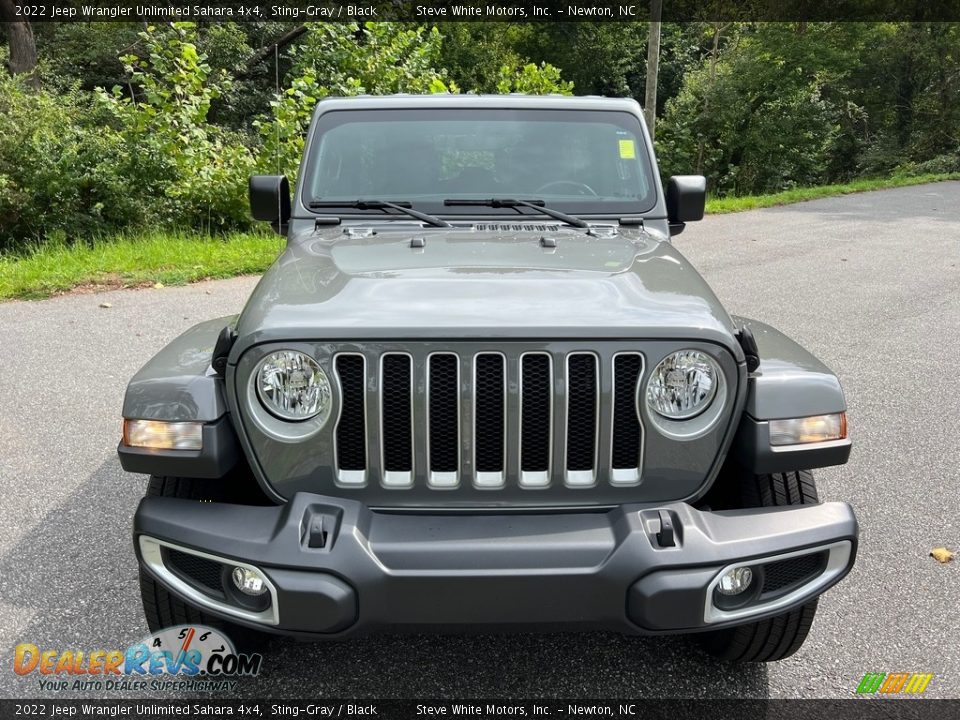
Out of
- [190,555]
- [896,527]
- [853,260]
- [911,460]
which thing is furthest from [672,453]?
[853,260]

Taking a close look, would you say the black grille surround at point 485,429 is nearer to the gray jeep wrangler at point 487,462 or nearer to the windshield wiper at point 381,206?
the gray jeep wrangler at point 487,462

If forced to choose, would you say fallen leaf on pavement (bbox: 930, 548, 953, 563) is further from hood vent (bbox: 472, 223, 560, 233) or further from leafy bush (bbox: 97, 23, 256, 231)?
leafy bush (bbox: 97, 23, 256, 231)

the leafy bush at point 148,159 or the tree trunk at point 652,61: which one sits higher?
the tree trunk at point 652,61

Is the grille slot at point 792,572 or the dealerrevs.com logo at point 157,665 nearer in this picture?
the grille slot at point 792,572

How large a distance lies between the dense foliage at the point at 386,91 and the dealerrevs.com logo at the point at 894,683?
934cm

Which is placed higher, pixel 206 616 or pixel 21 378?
pixel 206 616

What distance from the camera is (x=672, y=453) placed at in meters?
2.18

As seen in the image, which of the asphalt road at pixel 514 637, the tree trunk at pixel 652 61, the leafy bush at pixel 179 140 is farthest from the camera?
the tree trunk at pixel 652 61

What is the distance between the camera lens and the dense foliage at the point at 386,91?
10.5 m

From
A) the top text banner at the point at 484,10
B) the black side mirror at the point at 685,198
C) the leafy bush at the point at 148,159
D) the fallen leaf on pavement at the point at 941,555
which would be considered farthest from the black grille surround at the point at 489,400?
the top text banner at the point at 484,10

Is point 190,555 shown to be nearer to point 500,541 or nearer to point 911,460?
point 500,541

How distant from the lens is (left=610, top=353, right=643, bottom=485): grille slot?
2125mm

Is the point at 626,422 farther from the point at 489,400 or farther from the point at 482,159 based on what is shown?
the point at 482,159

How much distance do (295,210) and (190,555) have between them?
1710 millimetres
